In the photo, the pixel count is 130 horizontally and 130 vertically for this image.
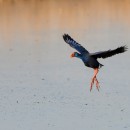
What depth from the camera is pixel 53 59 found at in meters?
20.6

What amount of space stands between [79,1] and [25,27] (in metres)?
9.86

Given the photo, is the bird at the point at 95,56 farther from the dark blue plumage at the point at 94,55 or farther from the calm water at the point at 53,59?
the calm water at the point at 53,59

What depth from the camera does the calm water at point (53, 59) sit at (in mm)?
15430

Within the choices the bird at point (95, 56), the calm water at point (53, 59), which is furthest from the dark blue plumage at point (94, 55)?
the calm water at point (53, 59)

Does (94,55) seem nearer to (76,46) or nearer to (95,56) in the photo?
(95,56)

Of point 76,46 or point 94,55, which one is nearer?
point 94,55

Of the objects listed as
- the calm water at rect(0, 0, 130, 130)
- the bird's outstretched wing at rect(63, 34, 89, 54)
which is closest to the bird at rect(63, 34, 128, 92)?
the bird's outstretched wing at rect(63, 34, 89, 54)

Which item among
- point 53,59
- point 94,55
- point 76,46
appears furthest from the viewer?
point 53,59

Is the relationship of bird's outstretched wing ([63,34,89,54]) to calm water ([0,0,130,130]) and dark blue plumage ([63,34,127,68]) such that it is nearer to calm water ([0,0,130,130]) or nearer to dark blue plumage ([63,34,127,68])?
dark blue plumage ([63,34,127,68])

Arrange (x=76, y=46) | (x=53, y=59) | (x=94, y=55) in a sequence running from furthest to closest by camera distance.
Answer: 1. (x=53, y=59)
2. (x=76, y=46)
3. (x=94, y=55)

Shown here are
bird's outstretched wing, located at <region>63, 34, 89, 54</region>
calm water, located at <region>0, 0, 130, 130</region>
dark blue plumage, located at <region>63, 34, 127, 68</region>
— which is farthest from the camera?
calm water, located at <region>0, 0, 130, 130</region>

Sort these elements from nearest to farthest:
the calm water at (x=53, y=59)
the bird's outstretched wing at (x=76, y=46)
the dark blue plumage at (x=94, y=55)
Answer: the dark blue plumage at (x=94, y=55) → the bird's outstretched wing at (x=76, y=46) → the calm water at (x=53, y=59)

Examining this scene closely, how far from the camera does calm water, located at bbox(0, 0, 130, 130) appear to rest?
15.4 meters

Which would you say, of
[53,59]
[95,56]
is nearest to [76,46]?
[95,56]
